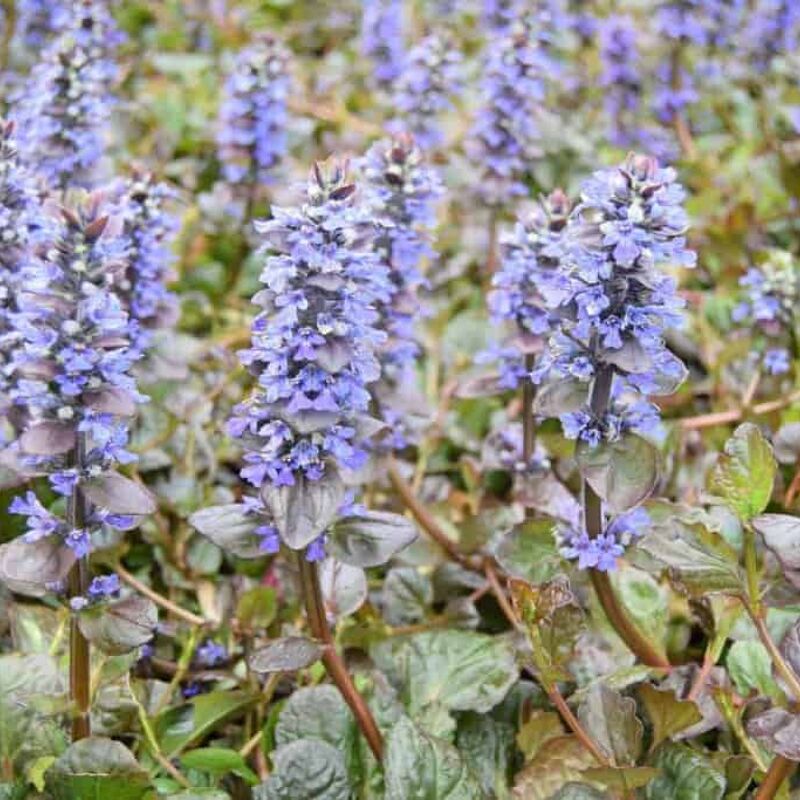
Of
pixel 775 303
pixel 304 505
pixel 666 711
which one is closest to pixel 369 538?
pixel 304 505

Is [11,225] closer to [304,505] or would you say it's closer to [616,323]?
[304,505]

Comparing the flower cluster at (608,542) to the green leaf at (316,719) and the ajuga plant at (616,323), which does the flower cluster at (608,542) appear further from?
the green leaf at (316,719)

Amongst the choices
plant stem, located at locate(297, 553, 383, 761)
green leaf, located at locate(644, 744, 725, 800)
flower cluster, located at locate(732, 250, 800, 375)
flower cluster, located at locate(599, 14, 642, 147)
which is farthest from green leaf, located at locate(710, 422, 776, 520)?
flower cluster, located at locate(599, 14, 642, 147)

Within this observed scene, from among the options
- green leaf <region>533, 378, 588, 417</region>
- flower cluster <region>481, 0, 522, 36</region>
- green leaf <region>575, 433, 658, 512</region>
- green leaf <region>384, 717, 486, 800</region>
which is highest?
flower cluster <region>481, 0, 522, 36</region>

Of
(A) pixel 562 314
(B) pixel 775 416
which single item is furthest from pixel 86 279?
(B) pixel 775 416

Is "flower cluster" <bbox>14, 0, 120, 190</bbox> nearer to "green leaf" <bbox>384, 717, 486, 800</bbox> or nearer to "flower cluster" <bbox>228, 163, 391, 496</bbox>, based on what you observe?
"flower cluster" <bbox>228, 163, 391, 496</bbox>

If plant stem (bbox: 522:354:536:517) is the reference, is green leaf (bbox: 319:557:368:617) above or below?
below

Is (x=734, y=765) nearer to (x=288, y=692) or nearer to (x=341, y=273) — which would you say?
(x=288, y=692)
